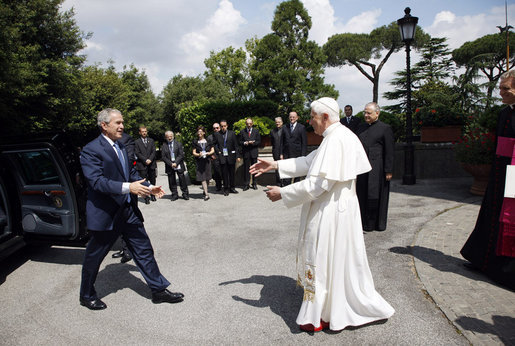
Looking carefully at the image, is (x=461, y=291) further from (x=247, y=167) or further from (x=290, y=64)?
(x=290, y=64)

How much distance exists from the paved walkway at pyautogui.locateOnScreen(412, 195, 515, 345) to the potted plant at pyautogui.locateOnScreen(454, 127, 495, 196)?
2914mm

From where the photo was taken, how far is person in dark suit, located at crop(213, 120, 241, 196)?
1068 cm

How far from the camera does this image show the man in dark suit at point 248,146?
11.0m

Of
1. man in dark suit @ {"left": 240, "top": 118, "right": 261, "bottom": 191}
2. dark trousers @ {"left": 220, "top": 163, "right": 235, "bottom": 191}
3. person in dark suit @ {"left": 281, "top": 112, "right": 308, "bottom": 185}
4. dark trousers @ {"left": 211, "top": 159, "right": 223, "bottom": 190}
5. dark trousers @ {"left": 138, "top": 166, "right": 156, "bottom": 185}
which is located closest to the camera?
person in dark suit @ {"left": 281, "top": 112, "right": 308, "bottom": 185}

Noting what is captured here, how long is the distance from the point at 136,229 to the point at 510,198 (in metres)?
4.00

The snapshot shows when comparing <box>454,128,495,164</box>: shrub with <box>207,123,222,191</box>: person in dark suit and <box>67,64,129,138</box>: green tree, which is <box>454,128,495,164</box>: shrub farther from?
<box>67,64,129,138</box>: green tree

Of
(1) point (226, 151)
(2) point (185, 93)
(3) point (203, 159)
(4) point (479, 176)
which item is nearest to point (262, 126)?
(1) point (226, 151)

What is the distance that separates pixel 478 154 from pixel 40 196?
897 cm

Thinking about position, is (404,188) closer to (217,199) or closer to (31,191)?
(217,199)

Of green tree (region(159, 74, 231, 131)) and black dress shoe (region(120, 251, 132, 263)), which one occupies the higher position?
green tree (region(159, 74, 231, 131))

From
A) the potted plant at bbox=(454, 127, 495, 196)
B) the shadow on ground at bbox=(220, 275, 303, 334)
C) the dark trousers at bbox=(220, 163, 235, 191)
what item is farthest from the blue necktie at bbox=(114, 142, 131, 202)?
the potted plant at bbox=(454, 127, 495, 196)

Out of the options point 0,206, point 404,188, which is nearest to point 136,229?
point 0,206

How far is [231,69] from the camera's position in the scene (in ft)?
153

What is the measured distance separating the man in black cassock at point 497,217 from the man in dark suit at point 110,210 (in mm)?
3616
